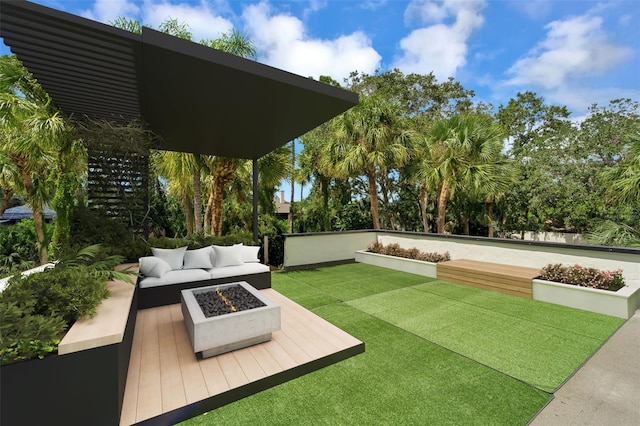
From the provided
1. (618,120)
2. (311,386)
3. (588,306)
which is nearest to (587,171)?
(618,120)

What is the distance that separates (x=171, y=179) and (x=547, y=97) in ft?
73.6

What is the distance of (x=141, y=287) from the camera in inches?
154

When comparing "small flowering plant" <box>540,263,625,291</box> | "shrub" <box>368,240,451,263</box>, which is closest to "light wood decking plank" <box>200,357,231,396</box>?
"small flowering plant" <box>540,263,625,291</box>

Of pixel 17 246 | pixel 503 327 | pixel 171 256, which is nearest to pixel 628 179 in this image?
pixel 503 327

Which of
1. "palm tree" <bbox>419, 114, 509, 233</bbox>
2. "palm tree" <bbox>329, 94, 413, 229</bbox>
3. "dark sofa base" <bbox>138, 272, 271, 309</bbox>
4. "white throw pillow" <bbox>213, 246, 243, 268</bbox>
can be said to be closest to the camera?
"dark sofa base" <bbox>138, 272, 271, 309</bbox>

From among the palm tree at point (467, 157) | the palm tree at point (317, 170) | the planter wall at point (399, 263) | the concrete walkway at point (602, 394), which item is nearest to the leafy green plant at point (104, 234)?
the concrete walkway at point (602, 394)

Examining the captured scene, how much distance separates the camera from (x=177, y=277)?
424cm

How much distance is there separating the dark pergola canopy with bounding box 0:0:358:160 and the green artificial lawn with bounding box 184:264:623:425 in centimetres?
290

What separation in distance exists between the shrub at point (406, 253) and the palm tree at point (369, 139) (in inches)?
90.1

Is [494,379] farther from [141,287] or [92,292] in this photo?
[141,287]

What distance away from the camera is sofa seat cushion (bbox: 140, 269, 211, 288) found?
4027mm

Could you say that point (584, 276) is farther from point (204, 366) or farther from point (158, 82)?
point (158, 82)

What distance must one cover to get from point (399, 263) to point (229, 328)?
5.23m

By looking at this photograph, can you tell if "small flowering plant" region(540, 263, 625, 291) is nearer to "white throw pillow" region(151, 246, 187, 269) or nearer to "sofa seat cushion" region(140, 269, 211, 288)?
"sofa seat cushion" region(140, 269, 211, 288)
